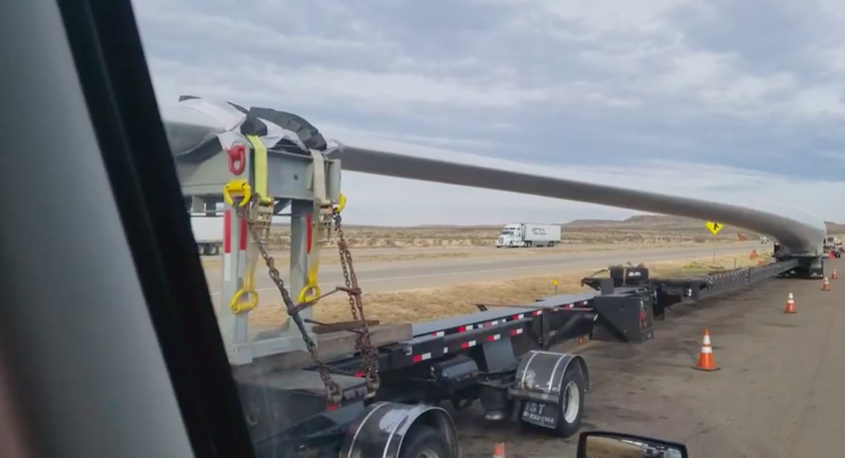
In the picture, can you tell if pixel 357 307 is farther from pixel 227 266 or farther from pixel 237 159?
pixel 237 159

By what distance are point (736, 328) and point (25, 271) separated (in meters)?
16.7

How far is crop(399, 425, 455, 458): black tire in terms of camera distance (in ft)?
17.6

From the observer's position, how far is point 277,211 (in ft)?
18.3

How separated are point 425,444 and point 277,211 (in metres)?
1.93

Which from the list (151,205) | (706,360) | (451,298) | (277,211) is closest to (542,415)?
(277,211)

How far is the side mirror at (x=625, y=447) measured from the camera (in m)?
3.26

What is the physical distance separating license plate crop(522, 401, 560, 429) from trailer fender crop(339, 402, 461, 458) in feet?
8.33

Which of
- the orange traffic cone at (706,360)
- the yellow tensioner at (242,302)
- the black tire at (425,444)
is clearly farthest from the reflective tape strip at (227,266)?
the orange traffic cone at (706,360)

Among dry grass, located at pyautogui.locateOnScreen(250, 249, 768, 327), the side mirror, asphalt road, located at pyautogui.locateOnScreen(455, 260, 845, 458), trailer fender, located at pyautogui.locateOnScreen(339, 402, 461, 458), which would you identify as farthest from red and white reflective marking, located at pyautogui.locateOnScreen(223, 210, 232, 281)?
dry grass, located at pyautogui.locateOnScreen(250, 249, 768, 327)

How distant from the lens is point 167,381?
166 cm

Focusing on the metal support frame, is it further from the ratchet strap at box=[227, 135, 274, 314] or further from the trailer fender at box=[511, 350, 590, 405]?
the trailer fender at box=[511, 350, 590, 405]

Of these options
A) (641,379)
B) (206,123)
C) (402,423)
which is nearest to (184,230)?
(206,123)

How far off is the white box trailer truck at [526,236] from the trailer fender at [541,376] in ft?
223

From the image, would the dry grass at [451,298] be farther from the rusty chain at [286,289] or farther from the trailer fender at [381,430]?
the rusty chain at [286,289]
